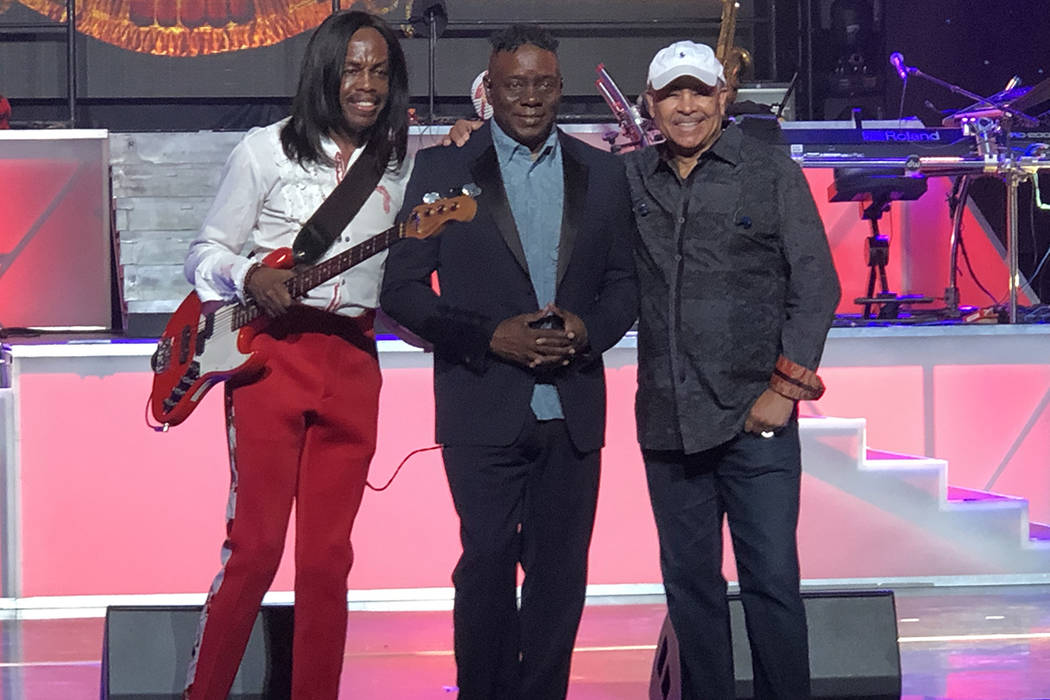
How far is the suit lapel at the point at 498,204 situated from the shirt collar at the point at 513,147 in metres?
0.05

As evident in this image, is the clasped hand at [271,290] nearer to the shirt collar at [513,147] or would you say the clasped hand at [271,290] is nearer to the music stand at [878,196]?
the shirt collar at [513,147]

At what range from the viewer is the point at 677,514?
326 centimetres

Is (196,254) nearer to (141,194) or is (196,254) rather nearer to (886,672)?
(886,672)

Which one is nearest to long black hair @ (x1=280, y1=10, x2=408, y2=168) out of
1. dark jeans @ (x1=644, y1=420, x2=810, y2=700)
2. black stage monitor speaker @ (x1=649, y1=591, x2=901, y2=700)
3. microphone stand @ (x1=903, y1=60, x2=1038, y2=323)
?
dark jeans @ (x1=644, y1=420, x2=810, y2=700)

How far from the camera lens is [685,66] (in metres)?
3.15

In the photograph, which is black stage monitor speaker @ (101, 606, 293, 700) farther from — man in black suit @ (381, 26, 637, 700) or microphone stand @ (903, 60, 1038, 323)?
microphone stand @ (903, 60, 1038, 323)

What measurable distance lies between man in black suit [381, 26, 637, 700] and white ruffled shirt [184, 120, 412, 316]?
0.13 metres

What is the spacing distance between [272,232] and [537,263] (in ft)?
2.08

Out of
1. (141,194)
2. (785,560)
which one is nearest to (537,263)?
(785,560)

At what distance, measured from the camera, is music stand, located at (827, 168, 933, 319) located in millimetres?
7164

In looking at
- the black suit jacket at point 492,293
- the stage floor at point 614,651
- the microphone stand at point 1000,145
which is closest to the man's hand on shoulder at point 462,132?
the black suit jacket at point 492,293

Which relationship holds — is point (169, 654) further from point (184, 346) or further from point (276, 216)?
point (276, 216)

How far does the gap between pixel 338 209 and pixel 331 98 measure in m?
0.26

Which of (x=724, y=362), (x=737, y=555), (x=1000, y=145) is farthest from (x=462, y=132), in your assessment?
(x=1000, y=145)
